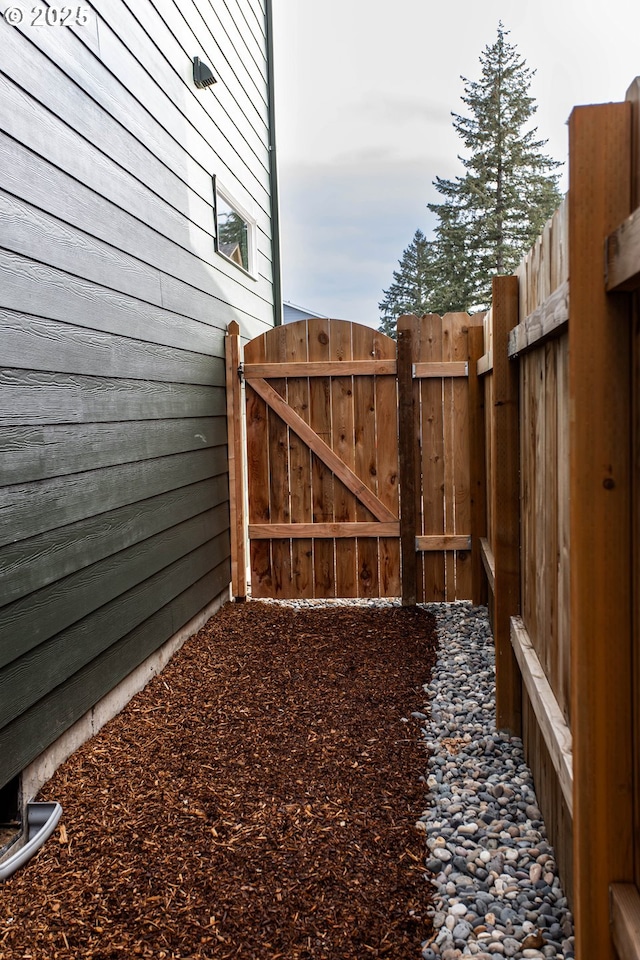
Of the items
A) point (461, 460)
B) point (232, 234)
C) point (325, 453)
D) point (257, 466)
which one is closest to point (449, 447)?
point (461, 460)

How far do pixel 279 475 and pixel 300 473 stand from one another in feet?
0.51

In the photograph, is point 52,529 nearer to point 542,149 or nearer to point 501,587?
point 501,587

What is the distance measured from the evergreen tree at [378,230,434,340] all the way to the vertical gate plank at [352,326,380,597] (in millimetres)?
26168

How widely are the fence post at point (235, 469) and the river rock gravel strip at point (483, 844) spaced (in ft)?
6.96

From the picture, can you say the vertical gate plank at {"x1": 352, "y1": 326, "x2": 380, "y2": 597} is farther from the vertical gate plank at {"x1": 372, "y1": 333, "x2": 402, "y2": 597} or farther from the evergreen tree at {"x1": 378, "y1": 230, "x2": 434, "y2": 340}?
the evergreen tree at {"x1": 378, "y1": 230, "x2": 434, "y2": 340}

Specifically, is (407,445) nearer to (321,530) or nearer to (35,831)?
(321,530)

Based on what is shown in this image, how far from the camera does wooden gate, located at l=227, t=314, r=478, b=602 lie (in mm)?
5434

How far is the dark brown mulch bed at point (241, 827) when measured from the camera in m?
2.01

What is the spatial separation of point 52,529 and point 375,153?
39335 mm

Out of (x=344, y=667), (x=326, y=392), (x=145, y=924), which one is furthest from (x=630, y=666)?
(x=326, y=392)

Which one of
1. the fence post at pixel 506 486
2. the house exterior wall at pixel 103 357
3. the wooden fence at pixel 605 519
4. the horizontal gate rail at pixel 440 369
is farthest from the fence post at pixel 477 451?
the wooden fence at pixel 605 519

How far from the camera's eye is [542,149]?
2347 cm

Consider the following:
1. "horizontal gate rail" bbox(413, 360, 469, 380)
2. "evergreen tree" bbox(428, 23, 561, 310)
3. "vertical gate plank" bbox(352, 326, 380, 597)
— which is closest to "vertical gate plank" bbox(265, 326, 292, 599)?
"vertical gate plank" bbox(352, 326, 380, 597)

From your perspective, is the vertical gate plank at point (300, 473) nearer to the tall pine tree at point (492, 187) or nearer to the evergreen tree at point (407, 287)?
the tall pine tree at point (492, 187)
